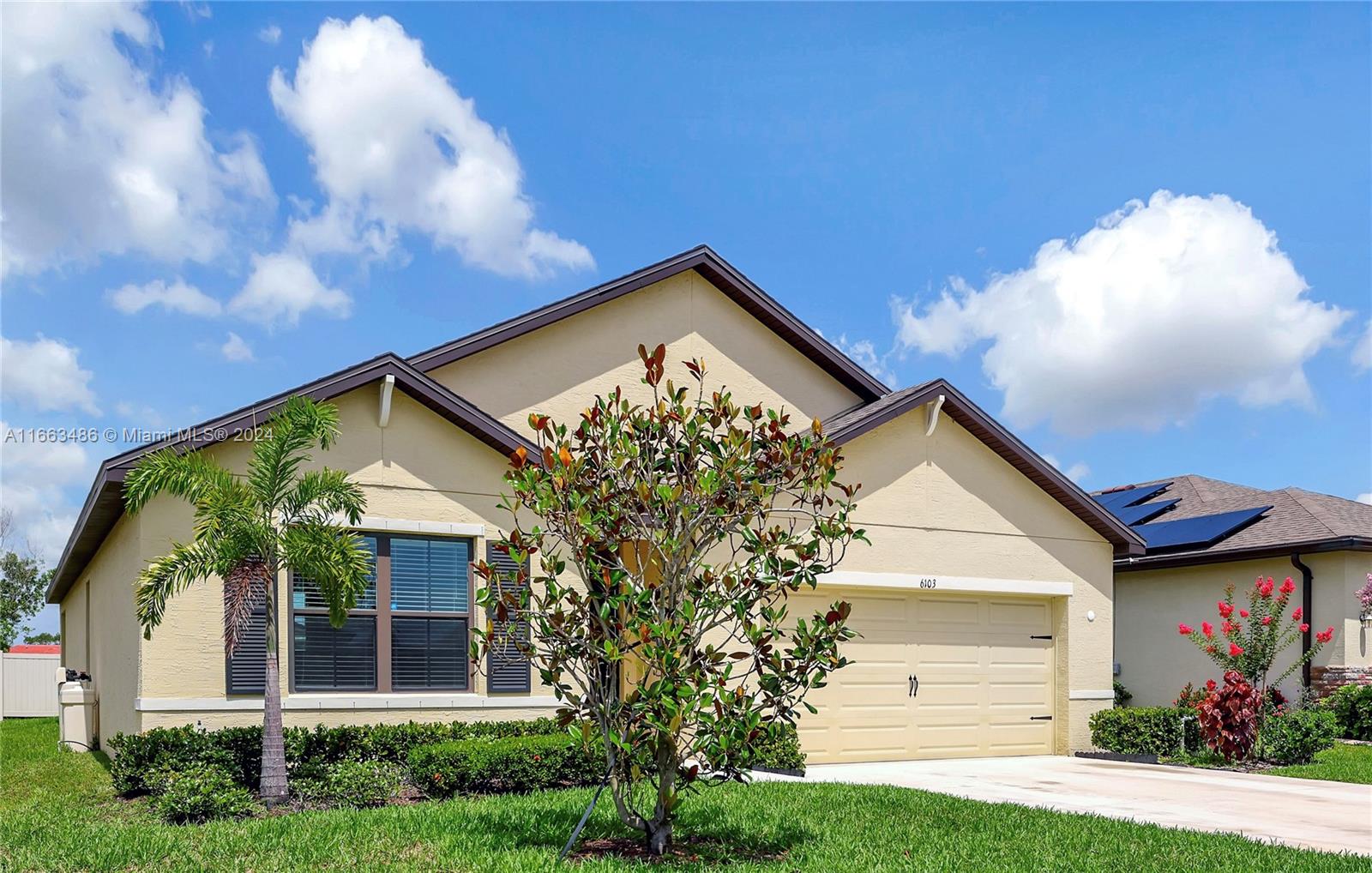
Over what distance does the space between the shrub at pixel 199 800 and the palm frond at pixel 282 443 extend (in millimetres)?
2743

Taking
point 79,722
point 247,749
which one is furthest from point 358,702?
point 79,722

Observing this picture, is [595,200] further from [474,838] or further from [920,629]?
[474,838]

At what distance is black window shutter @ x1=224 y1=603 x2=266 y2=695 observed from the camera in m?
12.6

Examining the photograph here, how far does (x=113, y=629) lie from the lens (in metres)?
15.6

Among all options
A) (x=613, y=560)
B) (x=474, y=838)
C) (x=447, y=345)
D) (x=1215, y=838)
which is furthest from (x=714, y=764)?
(x=447, y=345)

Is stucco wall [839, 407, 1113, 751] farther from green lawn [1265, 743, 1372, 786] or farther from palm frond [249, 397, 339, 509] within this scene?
palm frond [249, 397, 339, 509]

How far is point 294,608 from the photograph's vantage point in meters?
13.0

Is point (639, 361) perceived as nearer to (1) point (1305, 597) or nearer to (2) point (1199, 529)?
(2) point (1199, 529)

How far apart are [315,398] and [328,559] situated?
2.40 meters

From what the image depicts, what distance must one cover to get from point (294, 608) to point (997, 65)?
10.9m

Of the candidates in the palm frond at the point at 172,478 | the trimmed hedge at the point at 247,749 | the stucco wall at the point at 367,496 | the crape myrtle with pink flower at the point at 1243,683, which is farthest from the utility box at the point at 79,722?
the crape myrtle with pink flower at the point at 1243,683

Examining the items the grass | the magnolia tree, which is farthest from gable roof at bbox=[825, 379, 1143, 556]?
the magnolia tree

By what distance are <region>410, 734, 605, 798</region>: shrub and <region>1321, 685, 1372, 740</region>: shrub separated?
14.1 m

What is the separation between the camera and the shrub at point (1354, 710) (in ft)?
62.5
